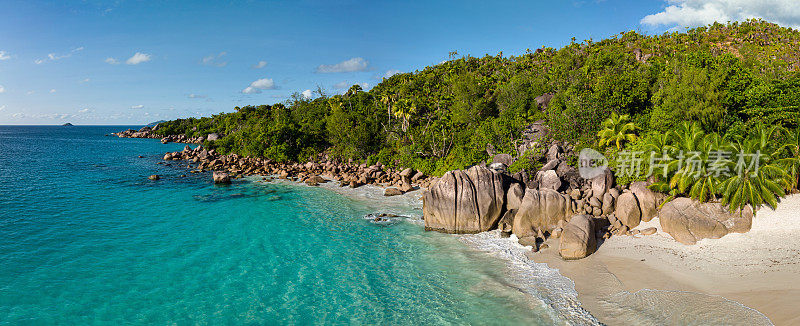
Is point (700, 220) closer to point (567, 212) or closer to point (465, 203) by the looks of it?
point (567, 212)

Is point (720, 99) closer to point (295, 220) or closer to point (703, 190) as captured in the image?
point (703, 190)

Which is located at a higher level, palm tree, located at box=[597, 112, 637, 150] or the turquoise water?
palm tree, located at box=[597, 112, 637, 150]

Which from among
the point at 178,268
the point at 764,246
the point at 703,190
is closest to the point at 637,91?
the point at 703,190

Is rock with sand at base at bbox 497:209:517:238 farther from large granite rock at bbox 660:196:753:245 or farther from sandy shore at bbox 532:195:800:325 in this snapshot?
large granite rock at bbox 660:196:753:245

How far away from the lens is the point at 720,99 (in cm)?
3128

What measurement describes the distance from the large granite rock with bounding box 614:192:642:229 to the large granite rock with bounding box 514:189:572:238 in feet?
10.8

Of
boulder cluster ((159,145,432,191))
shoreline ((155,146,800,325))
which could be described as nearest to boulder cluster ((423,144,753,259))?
shoreline ((155,146,800,325))

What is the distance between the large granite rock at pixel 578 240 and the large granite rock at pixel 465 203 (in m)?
6.04

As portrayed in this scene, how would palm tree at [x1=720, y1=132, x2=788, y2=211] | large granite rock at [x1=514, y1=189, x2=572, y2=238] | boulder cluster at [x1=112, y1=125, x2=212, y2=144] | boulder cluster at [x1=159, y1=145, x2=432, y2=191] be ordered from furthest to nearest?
boulder cluster at [x1=112, y1=125, x2=212, y2=144] → boulder cluster at [x1=159, y1=145, x2=432, y2=191] → large granite rock at [x1=514, y1=189, x2=572, y2=238] → palm tree at [x1=720, y1=132, x2=788, y2=211]

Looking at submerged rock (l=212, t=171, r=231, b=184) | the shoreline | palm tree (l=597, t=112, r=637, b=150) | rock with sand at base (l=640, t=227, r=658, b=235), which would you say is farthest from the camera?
submerged rock (l=212, t=171, r=231, b=184)

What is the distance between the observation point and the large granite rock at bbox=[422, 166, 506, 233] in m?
27.3

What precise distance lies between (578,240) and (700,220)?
7.51m

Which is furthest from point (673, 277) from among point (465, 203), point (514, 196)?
point (465, 203)

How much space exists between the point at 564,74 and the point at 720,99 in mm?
28466
